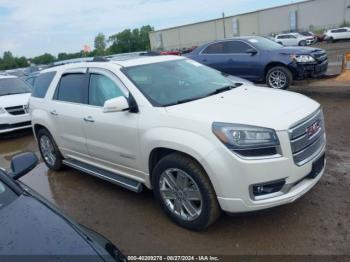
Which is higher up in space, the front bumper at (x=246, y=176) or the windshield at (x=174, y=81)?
the windshield at (x=174, y=81)

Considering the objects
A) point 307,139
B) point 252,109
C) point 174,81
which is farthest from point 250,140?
point 174,81

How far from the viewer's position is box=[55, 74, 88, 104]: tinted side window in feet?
16.4

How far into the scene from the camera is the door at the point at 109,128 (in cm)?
418

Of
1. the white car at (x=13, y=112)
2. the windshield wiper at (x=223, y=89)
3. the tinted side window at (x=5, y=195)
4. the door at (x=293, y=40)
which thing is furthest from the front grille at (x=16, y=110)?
the door at (x=293, y=40)

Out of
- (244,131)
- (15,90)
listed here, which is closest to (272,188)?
(244,131)

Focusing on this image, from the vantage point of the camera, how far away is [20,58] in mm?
76500

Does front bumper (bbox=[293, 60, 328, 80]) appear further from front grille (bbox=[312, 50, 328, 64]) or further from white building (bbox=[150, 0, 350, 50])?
white building (bbox=[150, 0, 350, 50])

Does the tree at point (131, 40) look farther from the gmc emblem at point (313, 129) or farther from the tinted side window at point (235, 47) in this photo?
the gmc emblem at point (313, 129)

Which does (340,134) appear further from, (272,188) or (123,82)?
(123,82)

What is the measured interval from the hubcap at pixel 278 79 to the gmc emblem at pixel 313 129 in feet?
21.0

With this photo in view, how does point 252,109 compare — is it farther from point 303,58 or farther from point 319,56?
point 319,56

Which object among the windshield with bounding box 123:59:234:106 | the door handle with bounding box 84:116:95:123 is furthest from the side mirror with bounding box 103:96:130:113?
the door handle with bounding box 84:116:95:123

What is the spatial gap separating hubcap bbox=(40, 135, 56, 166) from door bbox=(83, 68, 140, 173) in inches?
56.7

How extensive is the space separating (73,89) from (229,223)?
2.84 meters
